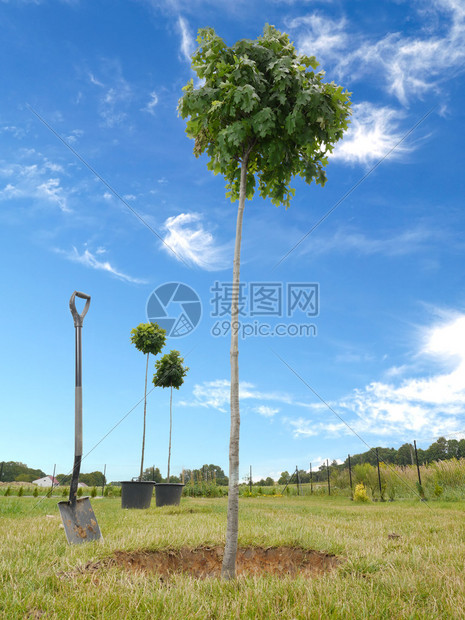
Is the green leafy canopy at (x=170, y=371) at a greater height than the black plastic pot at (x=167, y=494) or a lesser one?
greater

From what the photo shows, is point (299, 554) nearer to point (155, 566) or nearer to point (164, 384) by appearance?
point (155, 566)

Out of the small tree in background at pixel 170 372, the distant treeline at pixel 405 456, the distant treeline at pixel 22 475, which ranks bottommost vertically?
the distant treeline at pixel 22 475

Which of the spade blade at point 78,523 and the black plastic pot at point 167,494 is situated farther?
the black plastic pot at point 167,494

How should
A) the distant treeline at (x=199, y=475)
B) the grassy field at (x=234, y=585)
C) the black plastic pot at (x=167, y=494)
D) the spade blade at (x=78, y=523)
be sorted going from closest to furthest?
1. the grassy field at (x=234, y=585)
2. the spade blade at (x=78, y=523)
3. the black plastic pot at (x=167, y=494)
4. the distant treeline at (x=199, y=475)

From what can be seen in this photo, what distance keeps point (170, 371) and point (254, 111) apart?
12.5m

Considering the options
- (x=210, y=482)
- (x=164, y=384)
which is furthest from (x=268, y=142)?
(x=210, y=482)

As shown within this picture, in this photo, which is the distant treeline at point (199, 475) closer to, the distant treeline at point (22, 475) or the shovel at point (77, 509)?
the distant treeline at point (22, 475)

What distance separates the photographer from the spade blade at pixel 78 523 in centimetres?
467

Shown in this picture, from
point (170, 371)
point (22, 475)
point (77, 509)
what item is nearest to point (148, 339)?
point (170, 371)

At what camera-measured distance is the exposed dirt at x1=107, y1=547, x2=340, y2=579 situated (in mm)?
3969

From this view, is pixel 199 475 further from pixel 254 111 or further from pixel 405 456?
pixel 254 111

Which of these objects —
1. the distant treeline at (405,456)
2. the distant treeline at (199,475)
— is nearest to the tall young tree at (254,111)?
the distant treeline at (405,456)

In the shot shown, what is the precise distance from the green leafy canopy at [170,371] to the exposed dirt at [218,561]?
11.4 m

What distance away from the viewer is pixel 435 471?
15.2 meters
